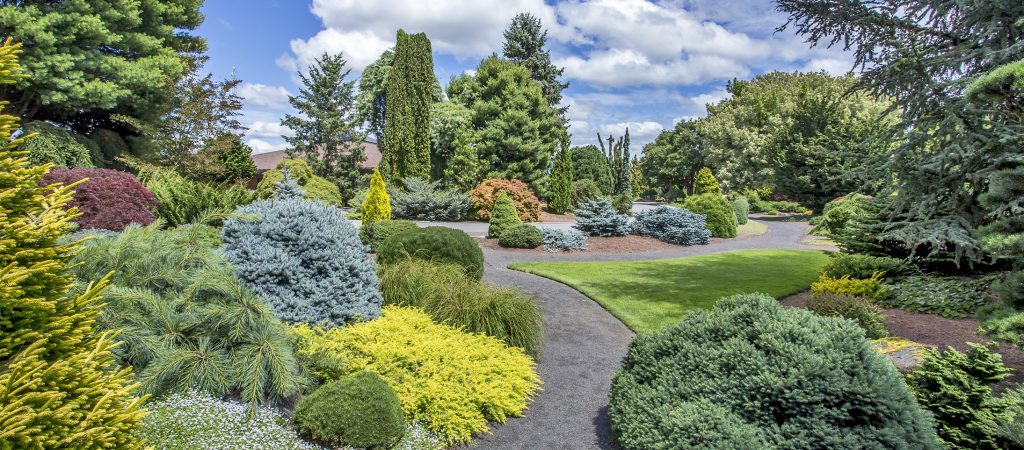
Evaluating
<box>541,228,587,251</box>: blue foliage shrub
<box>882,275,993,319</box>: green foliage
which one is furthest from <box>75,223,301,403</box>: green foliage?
<box>541,228,587,251</box>: blue foliage shrub

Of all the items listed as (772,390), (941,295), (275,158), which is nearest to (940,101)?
(941,295)

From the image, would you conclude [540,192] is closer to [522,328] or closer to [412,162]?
[412,162]

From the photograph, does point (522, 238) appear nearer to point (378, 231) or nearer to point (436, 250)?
point (378, 231)

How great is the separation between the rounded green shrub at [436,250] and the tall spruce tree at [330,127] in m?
26.7

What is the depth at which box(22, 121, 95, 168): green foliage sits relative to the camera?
1576 centimetres

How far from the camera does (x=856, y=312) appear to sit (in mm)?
7219

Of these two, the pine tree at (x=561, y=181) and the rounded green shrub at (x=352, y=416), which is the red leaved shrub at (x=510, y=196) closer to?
the pine tree at (x=561, y=181)

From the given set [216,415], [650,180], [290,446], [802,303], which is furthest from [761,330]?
[650,180]

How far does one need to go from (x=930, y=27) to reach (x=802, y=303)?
5.01 m

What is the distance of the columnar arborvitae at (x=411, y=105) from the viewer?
92.7ft

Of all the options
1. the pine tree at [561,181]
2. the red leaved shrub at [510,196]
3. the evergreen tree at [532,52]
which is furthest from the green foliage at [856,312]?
the evergreen tree at [532,52]

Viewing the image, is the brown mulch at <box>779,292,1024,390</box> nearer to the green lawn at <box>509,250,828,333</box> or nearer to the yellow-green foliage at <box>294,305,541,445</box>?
the green lawn at <box>509,250,828,333</box>

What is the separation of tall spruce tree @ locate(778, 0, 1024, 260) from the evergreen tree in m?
28.9

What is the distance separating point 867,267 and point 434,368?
880cm
